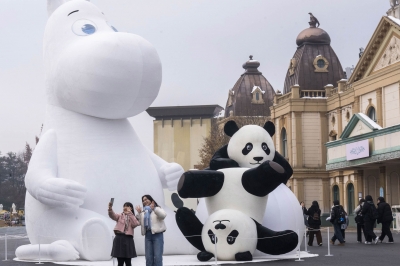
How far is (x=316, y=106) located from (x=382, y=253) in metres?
29.2

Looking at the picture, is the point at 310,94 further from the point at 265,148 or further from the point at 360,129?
the point at 265,148

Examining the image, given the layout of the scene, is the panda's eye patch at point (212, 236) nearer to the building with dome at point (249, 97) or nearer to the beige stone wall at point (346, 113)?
the beige stone wall at point (346, 113)

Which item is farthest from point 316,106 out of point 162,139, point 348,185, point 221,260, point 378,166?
point 221,260

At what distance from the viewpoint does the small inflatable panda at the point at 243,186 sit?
1299 centimetres

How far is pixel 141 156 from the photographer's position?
14320 millimetres

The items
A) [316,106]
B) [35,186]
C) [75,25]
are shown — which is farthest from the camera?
[316,106]

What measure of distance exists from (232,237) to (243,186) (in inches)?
35.6

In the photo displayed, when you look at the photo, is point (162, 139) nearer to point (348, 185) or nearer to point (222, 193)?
point (348, 185)

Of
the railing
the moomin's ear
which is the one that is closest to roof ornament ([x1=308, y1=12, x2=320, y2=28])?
the railing

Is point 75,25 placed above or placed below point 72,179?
above

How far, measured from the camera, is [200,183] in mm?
13148

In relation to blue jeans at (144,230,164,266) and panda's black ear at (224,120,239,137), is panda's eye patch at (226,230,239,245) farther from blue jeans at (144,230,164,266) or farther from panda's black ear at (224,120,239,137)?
blue jeans at (144,230,164,266)

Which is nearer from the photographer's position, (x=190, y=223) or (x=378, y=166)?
(x=190, y=223)

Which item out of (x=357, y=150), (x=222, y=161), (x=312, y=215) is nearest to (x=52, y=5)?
(x=222, y=161)
